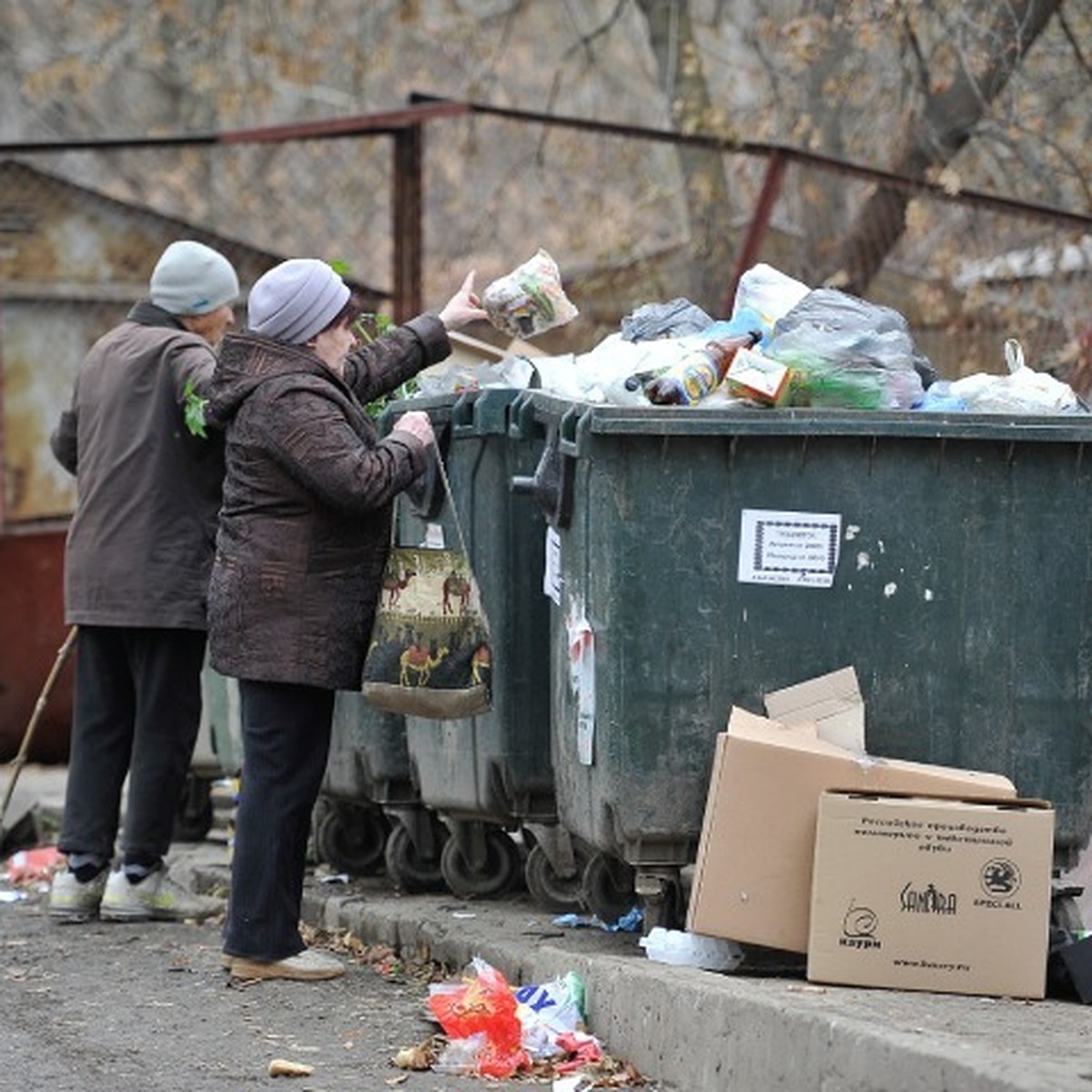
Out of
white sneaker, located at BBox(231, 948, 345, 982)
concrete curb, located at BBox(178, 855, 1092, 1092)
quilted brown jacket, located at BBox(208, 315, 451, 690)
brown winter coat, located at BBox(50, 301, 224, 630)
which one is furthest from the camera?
brown winter coat, located at BBox(50, 301, 224, 630)

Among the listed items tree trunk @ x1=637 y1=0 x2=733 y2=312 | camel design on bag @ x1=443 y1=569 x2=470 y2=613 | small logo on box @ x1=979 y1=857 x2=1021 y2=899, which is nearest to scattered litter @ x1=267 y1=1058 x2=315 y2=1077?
camel design on bag @ x1=443 y1=569 x2=470 y2=613

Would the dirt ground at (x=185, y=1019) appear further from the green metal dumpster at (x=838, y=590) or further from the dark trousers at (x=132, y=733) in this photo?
the green metal dumpster at (x=838, y=590)

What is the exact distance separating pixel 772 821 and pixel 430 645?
3.33 ft

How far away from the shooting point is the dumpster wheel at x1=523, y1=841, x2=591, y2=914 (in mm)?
6629

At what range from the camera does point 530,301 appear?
21.1ft

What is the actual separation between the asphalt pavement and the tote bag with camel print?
A: 610mm

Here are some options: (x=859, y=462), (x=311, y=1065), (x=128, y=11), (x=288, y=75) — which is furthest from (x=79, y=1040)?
(x=128, y=11)

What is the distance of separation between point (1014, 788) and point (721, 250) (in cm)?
588

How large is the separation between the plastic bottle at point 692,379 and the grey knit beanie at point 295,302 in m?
0.80

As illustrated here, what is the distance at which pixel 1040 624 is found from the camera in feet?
18.1

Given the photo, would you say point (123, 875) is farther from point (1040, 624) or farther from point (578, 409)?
point (1040, 624)

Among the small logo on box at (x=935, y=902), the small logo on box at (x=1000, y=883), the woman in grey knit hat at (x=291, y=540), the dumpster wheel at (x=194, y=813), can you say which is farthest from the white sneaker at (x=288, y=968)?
the dumpster wheel at (x=194, y=813)

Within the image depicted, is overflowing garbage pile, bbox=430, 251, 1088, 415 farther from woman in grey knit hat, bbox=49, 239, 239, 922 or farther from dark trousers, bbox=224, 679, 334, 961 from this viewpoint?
woman in grey knit hat, bbox=49, 239, 239, 922

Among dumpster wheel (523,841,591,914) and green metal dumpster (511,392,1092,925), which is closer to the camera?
green metal dumpster (511,392,1092,925)
